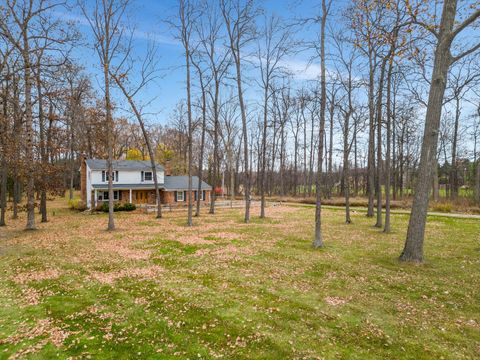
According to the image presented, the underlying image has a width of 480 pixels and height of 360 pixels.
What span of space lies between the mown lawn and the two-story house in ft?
61.7

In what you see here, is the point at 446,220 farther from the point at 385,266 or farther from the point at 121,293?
the point at 121,293

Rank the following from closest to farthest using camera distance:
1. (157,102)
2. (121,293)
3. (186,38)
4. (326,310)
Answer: (326,310)
(121,293)
(186,38)
(157,102)

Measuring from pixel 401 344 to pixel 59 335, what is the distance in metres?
5.65

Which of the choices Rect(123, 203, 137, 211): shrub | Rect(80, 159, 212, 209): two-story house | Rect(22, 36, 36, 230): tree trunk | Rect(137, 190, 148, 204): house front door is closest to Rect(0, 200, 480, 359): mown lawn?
Rect(22, 36, 36, 230): tree trunk

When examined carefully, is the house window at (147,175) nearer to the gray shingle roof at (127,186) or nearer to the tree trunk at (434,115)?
the gray shingle roof at (127,186)

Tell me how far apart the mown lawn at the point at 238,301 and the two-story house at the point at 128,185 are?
1881 centimetres

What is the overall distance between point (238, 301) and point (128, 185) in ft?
90.7

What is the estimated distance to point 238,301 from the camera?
6098 millimetres

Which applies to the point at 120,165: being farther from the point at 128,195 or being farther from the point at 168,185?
the point at 168,185

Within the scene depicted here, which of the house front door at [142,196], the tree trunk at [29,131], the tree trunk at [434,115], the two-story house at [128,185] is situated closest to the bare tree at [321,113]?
the tree trunk at [434,115]

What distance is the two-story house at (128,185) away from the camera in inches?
1168

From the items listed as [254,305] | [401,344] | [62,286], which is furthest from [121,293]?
[401,344]

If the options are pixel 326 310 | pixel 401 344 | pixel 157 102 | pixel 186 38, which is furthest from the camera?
pixel 157 102

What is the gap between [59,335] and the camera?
4766 millimetres
